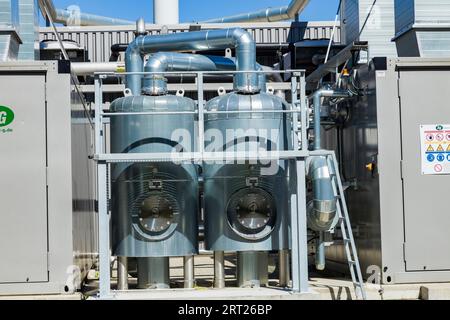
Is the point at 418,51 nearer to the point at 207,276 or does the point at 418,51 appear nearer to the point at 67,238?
the point at 207,276

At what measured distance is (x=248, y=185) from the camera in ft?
25.3

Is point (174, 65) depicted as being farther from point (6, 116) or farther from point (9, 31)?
point (9, 31)

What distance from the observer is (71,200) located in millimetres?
7383

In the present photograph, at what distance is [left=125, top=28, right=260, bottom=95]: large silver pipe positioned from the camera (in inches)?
314

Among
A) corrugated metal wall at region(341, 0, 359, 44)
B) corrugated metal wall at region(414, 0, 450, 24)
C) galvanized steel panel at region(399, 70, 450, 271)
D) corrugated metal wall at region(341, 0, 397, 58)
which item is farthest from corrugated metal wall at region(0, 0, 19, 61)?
corrugated metal wall at region(341, 0, 359, 44)

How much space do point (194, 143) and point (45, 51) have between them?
763cm

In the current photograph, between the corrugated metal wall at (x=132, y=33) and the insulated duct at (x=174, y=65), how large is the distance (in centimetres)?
801

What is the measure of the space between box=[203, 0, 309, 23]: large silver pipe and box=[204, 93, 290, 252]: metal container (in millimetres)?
11681

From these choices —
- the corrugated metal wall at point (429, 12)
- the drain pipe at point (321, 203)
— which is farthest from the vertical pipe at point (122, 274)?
the corrugated metal wall at point (429, 12)

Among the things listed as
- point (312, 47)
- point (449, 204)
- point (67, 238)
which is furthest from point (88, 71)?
point (449, 204)

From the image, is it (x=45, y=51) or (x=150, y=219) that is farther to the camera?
(x=45, y=51)

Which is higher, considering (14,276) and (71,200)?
(71,200)

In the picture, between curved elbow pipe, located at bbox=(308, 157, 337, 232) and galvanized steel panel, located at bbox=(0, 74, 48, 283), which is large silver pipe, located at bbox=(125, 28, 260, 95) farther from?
galvanized steel panel, located at bbox=(0, 74, 48, 283)
